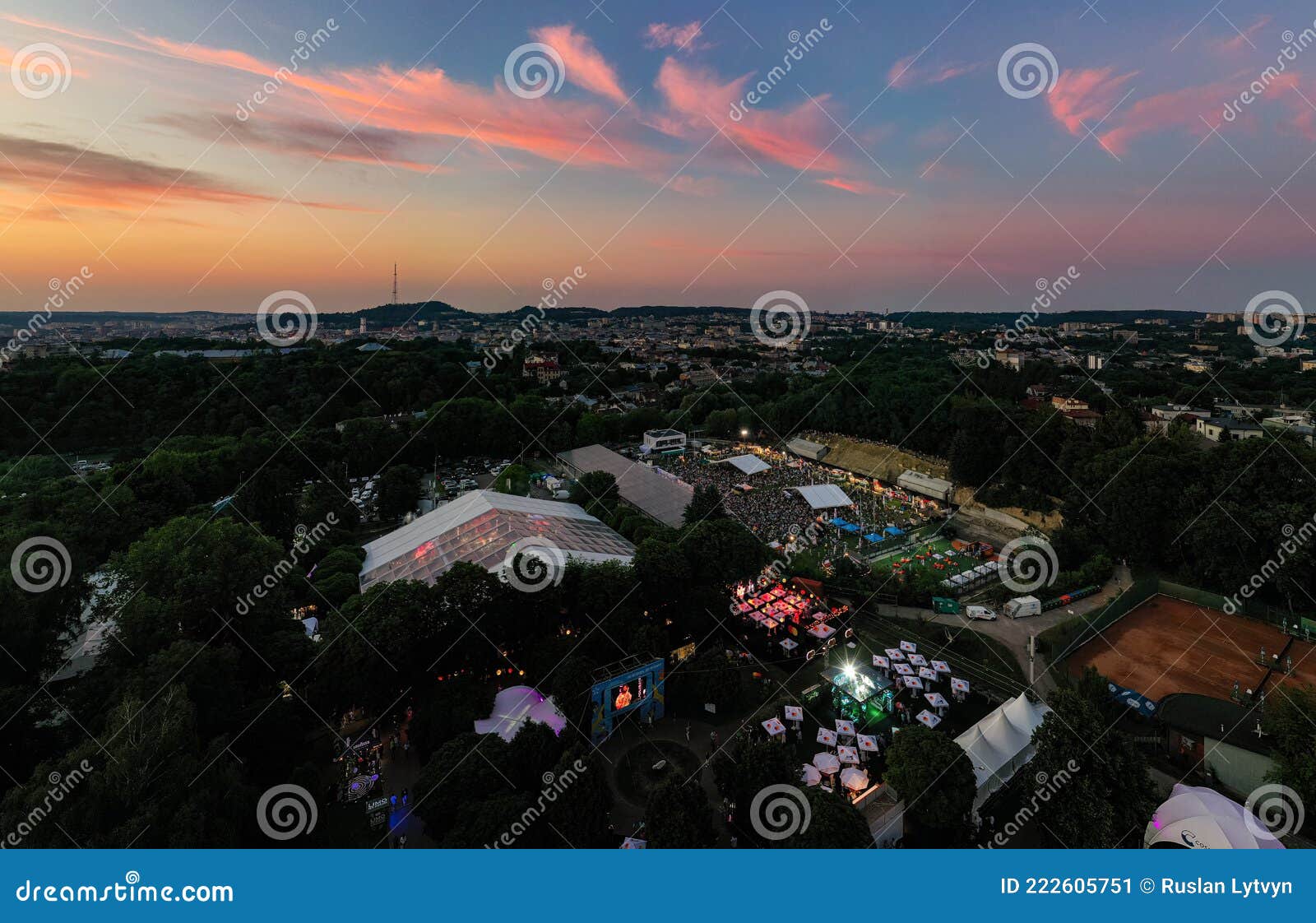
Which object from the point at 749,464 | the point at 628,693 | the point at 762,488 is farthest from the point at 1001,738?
the point at 749,464

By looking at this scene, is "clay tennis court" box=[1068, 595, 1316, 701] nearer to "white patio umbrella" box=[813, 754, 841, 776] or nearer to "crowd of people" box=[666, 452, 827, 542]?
"white patio umbrella" box=[813, 754, 841, 776]

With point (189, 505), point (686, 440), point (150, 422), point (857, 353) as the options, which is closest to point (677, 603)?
point (189, 505)

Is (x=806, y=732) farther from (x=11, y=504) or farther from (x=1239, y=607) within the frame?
(x=11, y=504)

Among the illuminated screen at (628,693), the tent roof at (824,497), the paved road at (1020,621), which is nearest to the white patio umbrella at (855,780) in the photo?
the illuminated screen at (628,693)

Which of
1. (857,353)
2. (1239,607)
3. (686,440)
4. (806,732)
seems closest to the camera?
(806,732)

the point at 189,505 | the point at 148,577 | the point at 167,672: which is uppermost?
the point at 189,505

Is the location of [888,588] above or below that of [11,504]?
below

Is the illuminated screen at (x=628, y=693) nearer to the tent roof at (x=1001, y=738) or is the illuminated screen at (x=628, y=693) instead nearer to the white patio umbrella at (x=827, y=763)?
the white patio umbrella at (x=827, y=763)

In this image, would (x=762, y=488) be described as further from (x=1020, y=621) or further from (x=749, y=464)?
(x=1020, y=621)
